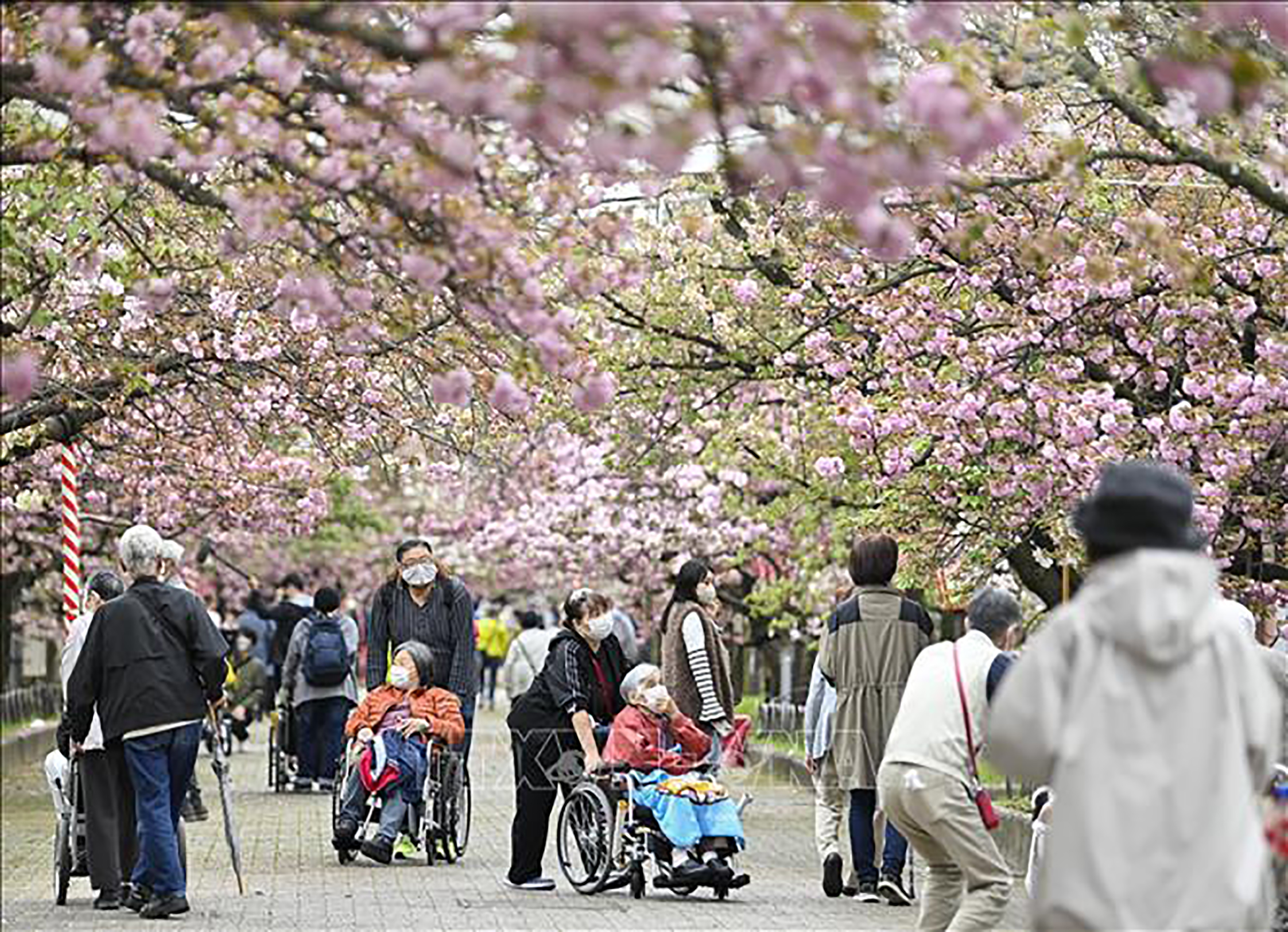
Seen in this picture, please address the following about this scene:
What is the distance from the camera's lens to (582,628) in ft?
51.0

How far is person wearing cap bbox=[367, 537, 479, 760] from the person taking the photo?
57.6 ft

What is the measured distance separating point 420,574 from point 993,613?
26.3 feet

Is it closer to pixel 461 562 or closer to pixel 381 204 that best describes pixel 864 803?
pixel 381 204

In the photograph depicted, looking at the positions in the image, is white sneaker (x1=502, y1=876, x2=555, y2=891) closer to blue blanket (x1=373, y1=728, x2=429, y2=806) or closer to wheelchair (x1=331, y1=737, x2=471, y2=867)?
blue blanket (x1=373, y1=728, x2=429, y2=806)

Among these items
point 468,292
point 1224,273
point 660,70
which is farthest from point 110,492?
point 660,70

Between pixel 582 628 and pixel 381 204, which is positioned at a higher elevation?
pixel 381 204

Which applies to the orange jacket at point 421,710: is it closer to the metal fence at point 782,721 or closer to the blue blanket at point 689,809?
the blue blanket at point 689,809

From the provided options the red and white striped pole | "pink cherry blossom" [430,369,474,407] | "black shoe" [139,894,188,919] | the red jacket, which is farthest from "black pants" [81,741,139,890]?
the red and white striped pole

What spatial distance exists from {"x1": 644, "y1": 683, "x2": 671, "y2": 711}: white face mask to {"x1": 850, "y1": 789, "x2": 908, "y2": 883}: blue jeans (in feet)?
3.71

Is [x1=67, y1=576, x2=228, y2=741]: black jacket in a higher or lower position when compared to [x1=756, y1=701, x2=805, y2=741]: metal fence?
higher

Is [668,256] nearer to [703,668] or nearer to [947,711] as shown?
[703,668]

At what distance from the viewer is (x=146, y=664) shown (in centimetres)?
1346

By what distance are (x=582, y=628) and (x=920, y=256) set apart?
125 inches

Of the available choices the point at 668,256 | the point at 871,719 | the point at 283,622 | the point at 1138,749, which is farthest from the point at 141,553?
the point at 283,622
